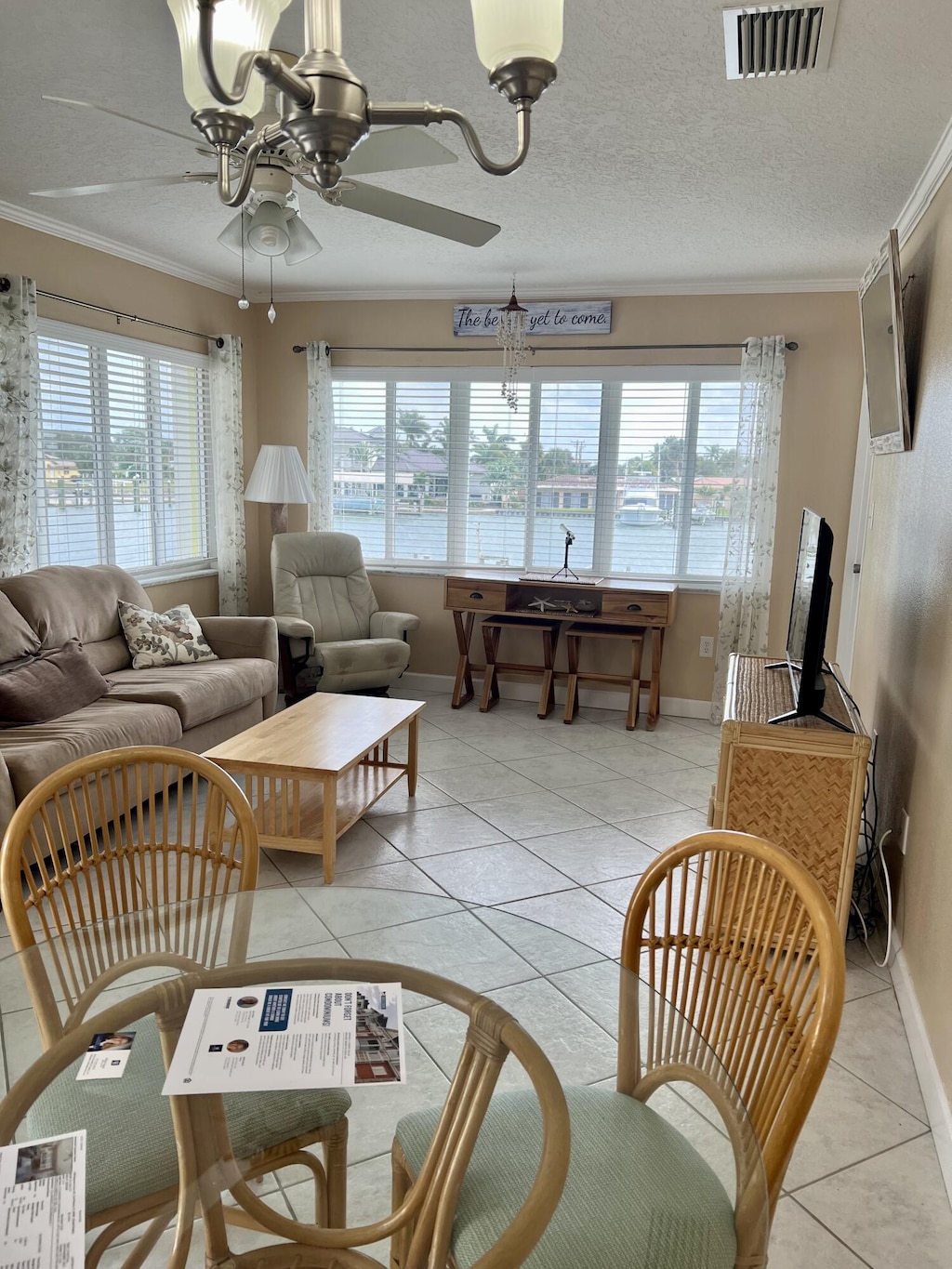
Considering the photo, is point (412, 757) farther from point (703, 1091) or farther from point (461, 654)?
point (703, 1091)

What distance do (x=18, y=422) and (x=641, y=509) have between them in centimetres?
344

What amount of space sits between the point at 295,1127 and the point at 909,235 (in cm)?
386

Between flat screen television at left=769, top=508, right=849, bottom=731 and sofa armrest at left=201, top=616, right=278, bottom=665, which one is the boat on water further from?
flat screen television at left=769, top=508, right=849, bottom=731

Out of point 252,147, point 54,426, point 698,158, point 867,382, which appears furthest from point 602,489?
point 252,147

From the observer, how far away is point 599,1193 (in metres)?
1.14

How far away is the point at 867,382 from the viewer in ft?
12.3

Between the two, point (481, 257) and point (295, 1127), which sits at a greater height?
point (481, 257)

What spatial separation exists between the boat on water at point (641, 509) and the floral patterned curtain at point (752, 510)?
46 centimetres

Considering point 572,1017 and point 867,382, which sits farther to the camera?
point 867,382

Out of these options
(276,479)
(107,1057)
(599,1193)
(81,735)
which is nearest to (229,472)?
(276,479)

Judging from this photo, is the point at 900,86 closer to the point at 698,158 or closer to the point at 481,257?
the point at 698,158

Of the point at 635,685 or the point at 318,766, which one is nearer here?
the point at 318,766

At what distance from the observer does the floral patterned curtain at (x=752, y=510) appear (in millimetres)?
4988

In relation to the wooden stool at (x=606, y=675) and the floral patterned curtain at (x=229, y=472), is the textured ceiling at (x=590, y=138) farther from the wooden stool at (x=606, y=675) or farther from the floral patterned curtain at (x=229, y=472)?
the wooden stool at (x=606, y=675)
